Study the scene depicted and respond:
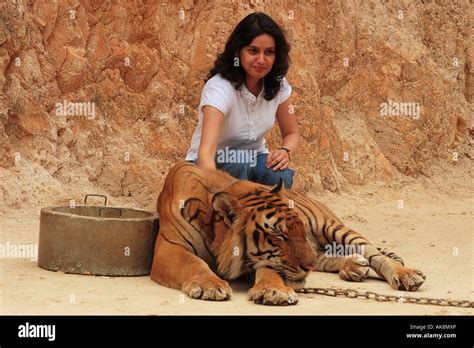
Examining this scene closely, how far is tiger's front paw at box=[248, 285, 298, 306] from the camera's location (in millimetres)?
4898

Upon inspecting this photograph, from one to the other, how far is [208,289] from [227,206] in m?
0.60

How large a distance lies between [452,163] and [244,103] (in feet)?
20.0

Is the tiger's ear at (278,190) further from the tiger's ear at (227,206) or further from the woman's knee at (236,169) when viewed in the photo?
the woman's knee at (236,169)

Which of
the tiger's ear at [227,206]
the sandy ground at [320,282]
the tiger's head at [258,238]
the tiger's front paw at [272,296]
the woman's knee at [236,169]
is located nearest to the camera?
the sandy ground at [320,282]

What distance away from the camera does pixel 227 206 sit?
17.5 ft

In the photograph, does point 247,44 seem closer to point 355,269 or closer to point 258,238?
point 258,238

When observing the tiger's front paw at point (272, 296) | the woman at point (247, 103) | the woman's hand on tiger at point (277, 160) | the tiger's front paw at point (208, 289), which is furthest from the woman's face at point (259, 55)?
the tiger's front paw at point (272, 296)

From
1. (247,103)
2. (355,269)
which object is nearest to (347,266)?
(355,269)

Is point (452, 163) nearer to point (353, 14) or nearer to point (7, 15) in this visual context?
point (353, 14)

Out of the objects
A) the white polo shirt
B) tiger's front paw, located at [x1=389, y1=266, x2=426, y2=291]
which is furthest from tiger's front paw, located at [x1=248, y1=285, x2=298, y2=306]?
the white polo shirt

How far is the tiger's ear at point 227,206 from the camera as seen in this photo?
5.32 meters

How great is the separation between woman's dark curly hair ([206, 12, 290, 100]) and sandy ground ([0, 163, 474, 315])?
1471 mm

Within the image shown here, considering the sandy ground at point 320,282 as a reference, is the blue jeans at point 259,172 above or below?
above

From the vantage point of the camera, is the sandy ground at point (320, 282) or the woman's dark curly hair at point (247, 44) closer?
the sandy ground at point (320, 282)
